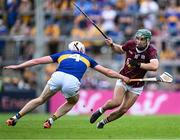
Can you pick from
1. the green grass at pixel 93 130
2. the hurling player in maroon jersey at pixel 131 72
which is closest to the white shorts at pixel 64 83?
the green grass at pixel 93 130

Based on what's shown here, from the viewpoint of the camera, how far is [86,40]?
30828 mm

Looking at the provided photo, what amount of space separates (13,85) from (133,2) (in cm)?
595

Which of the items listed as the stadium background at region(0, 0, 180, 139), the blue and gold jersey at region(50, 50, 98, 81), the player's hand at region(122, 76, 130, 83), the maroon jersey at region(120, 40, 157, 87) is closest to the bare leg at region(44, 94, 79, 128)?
the blue and gold jersey at region(50, 50, 98, 81)

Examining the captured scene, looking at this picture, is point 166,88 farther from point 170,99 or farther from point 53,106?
point 53,106

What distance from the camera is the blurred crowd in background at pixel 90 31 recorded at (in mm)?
30484

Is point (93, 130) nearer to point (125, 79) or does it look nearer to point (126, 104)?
point (126, 104)

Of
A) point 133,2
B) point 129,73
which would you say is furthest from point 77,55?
point 133,2

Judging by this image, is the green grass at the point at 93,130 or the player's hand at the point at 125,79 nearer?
the green grass at the point at 93,130

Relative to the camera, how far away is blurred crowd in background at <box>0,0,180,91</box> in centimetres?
3048

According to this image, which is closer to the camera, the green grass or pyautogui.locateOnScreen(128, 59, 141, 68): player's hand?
the green grass

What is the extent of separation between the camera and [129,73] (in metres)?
18.5

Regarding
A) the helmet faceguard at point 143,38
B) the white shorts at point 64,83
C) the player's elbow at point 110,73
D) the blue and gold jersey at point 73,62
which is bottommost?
the white shorts at point 64,83

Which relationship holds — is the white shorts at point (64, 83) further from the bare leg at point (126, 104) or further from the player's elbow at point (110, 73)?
the bare leg at point (126, 104)

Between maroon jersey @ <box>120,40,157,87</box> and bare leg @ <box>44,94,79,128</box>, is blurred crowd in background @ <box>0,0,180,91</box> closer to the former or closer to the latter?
maroon jersey @ <box>120,40,157,87</box>
